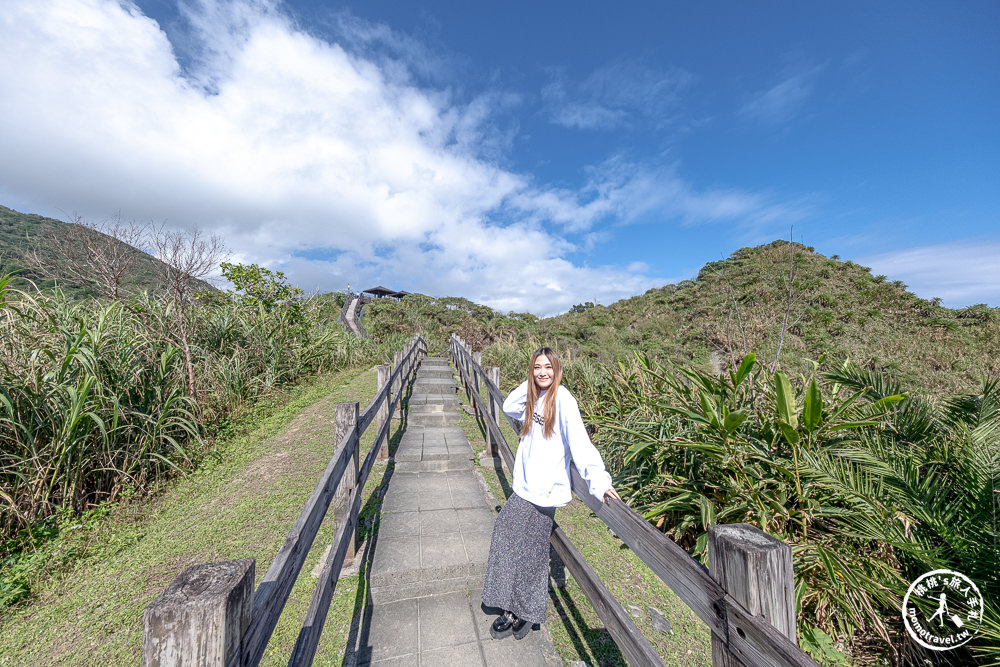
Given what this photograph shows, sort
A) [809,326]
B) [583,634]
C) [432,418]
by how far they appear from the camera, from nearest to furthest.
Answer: [583,634] → [432,418] → [809,326]

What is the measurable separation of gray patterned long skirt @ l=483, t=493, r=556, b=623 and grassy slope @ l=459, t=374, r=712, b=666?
326 millimetres

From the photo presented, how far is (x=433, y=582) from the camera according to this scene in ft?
8.20

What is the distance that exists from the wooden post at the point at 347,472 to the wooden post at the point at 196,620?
1814mm

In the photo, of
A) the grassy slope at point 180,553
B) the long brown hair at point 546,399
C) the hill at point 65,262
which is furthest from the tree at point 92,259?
the long brown hair at point 546,399

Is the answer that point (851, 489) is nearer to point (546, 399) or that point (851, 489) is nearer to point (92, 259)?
point (546, 399)

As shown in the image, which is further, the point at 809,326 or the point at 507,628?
the point at 809,326

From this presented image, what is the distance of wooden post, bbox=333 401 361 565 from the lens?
247 cm

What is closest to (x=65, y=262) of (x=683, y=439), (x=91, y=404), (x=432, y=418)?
(x=91, y=404)

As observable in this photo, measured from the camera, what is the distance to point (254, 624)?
96 cm

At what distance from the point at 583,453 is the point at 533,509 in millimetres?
536

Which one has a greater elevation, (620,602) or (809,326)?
(809,326)

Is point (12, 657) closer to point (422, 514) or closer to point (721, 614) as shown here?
point (422, 514)

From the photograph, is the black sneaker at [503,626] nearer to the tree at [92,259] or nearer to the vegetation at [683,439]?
the vegetation at [683,439]

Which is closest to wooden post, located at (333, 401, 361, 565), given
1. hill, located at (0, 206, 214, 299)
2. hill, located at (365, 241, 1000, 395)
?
hill, located at (365, 241, 1000, 395)
